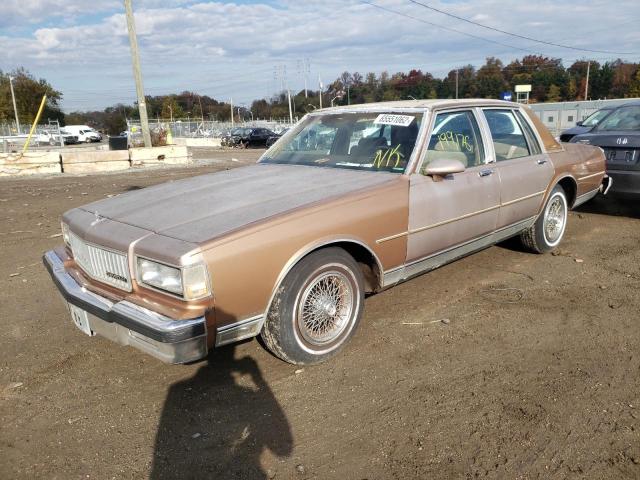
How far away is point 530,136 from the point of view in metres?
5.09

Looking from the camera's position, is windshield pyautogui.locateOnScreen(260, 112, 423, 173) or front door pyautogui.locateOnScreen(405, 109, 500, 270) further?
windshield pyautogui.locateOnScreen(260, 112, 423, 173)

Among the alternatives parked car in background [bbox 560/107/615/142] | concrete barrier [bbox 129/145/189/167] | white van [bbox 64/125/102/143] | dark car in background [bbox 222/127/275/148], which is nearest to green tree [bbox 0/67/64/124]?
white van [bbox 64/125/102/143]

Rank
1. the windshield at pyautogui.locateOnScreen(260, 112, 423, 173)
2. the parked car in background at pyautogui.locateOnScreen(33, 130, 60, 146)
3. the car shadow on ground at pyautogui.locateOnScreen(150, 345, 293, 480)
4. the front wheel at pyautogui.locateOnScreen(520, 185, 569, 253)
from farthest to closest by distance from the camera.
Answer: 1. the parked car in background at pyautogui.locateOnScreen(33, 130, 60, 146)
2. the front wheel at pyautogui.locateOnScreen(520, 185, 569, 253)
3. the windshield at pyautogui.locateOnScreen(260, 112, 423, 173)
4. the car shadow on ground at pyautogui.locateOnScreen(150, 345, 293, 480)

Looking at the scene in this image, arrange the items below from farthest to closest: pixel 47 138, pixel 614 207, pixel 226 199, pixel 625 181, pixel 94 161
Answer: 1. pixel 47 138
2. pixel 94 161
3. pixel 614 207
4. pixel 625 181
5. pixel 226 199

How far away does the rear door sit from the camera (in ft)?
14.9

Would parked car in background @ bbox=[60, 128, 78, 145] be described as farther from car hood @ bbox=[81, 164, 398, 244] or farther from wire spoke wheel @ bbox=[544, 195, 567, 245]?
wire spoke wheel @ bbox=[544, 195, 567, 245]

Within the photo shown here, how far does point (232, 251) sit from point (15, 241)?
5263 millimetres

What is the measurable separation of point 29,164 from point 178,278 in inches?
573

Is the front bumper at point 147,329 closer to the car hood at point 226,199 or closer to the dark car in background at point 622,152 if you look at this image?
the car hood at point 226,199

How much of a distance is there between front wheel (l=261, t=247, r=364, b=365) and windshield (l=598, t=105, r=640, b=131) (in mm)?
5989

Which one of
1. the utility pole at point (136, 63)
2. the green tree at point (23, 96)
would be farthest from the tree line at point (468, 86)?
the utility pole at point (136, 63)

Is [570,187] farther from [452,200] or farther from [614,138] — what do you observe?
[452,200]

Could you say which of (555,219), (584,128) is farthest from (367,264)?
(584,128)

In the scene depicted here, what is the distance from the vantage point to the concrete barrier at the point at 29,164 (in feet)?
47.8
